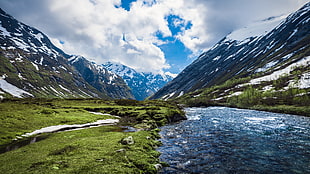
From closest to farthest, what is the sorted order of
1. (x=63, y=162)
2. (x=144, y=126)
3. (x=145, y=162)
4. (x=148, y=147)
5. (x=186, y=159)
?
1. (x=63, y=162)
2. (x=145, y=162)
3. (x=186, y=159)
4. (x=148, y=147)
5. (x=144, y=126)

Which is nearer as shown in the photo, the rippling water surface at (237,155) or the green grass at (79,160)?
the green grass at (79,160)

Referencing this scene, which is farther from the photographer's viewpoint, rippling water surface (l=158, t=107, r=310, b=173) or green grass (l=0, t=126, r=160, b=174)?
rippling water surface (l=158, t=107, r=310, b=173)

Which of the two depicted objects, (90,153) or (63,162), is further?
(90,153)

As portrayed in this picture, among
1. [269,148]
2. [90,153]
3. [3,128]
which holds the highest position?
[3,128]

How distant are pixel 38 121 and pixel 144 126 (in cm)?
2784

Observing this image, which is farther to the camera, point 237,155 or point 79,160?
point 237,155

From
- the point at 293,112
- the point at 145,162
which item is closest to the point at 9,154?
the point at 145,162

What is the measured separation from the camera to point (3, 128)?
32750mm

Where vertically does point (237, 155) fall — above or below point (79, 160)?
below

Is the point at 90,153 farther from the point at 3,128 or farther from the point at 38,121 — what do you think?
the point at 38,121

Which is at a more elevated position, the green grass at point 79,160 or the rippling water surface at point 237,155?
the green grass at point 79,160

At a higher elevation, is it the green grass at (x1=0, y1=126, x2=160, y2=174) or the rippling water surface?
the green grass at (x1=0, y1=126, x2=160, y2=174)

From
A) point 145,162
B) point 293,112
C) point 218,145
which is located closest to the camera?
point 145,162

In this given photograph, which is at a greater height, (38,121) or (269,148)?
(38,121)
